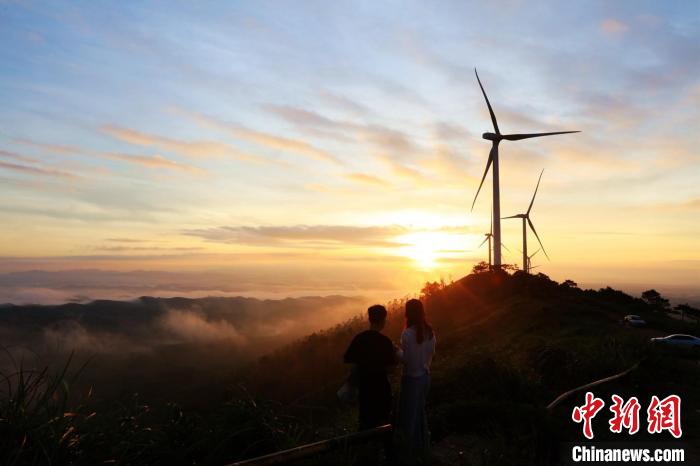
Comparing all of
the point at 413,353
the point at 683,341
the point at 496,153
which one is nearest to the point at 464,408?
the point at 413,353

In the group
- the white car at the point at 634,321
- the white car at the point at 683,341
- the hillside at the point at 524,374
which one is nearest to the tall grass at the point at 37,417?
the hillside at the point at 524,374

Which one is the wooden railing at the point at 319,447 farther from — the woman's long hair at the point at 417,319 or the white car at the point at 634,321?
the white car at the point at 634,321

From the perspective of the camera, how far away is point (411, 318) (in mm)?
8656

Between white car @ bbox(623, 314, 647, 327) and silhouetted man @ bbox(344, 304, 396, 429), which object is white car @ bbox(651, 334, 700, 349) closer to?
white car @ bbox(623, 314, 647, 327)

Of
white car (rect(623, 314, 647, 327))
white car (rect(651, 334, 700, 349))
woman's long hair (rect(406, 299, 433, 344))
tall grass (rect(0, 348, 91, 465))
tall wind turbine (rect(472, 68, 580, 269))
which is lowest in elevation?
white car (rect(651, 334, 700, 349))

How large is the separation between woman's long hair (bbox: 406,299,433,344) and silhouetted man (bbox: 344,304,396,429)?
465 mm

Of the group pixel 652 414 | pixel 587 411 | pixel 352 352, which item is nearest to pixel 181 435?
pixel 352 352

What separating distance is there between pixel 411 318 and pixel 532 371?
10232 mm

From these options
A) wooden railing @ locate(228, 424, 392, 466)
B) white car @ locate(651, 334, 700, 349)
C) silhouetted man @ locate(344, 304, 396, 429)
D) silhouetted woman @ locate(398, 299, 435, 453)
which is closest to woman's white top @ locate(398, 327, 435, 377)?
silhouetted woman @ locate(398, 299, 435, 453)

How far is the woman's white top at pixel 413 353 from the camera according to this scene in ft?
28.3

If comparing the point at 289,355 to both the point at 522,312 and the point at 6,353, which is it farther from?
the point at 6,353

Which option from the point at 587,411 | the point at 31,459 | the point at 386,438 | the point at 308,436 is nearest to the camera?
the point at 31,459

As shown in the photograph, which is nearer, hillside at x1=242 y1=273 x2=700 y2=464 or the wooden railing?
the wooden railing

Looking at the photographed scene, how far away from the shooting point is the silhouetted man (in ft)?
27.0
